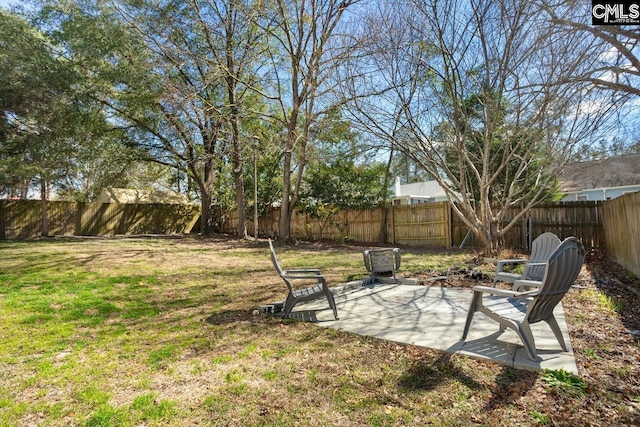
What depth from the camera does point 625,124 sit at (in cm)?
721

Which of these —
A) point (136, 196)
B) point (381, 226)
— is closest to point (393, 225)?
point (381, 226)

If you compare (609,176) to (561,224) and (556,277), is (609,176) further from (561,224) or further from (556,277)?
(556,277)

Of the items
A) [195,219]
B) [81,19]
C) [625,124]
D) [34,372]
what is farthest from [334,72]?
[195,219]

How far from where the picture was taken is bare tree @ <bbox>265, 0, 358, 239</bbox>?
11156 millimetres

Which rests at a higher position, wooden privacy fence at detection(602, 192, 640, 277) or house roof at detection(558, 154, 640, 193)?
house roof at detection(558, 154, 640, 193)

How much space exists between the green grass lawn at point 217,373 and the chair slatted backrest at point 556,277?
56 centimetres

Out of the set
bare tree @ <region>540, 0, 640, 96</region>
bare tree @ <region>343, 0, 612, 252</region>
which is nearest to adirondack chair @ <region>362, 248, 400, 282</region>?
bare tree @ <region>343, 0, 612, 252</region>

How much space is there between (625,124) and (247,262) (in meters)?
9.09

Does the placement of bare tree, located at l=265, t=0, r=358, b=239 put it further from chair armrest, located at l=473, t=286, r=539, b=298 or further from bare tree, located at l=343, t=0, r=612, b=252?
chair armrest, located at l=473, t=286, r=539, b=298

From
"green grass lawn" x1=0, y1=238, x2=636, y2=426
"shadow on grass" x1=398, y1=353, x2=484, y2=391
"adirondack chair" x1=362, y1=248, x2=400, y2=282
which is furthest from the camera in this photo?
"adirondack chair" x1=362, y1=248, x2=400, y2=282

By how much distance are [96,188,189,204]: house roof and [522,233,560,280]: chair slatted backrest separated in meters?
21.1

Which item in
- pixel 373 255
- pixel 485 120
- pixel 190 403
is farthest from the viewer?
pixel 485 120

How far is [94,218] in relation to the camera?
1898cm

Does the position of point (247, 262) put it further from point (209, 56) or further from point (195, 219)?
point (195, 219)
